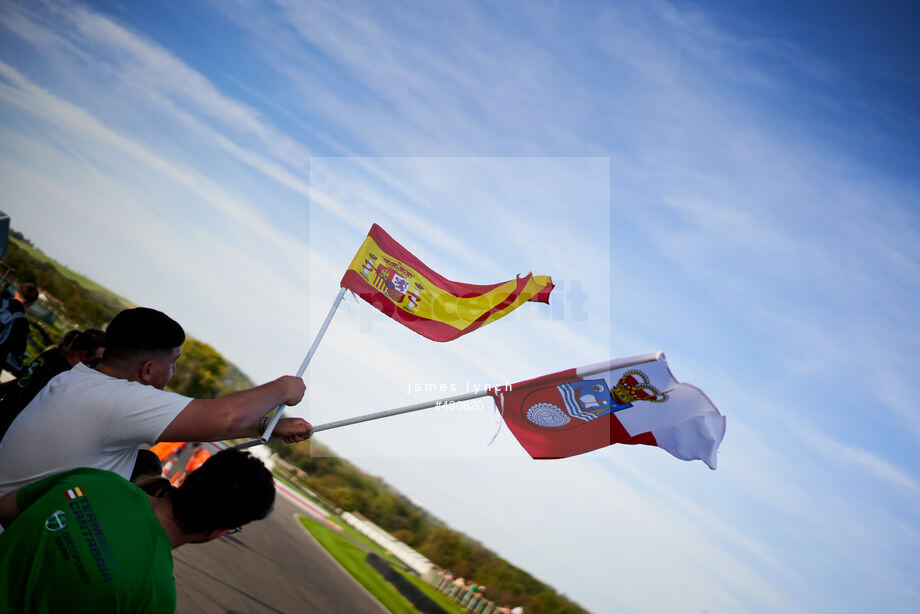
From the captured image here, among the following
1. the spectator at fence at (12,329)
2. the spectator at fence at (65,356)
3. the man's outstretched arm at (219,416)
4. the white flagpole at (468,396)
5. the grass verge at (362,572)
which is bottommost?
the grass verge at (362,572)

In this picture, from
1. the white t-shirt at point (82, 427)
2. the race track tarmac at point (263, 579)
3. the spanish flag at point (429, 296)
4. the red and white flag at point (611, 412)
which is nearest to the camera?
the white t-shirt at point (82, 427)

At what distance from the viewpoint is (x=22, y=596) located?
69.6 inches

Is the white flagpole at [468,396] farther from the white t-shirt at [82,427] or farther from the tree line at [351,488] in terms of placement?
the tree line at [351,488]

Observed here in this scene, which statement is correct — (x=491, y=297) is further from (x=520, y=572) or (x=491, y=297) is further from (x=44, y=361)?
(x=520, y=572)

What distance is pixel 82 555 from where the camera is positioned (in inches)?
69.8

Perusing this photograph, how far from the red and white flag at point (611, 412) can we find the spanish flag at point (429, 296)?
1.67m

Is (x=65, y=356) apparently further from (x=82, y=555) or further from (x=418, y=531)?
(x=418, y=531)

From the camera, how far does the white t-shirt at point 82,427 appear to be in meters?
2.25

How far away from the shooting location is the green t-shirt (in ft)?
5.78

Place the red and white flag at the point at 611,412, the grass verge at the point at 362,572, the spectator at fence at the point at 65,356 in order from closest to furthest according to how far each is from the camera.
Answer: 1. the spectator at fence at the point at 65,356
2. the red and white flag at the point at 611,412
3. the grass verge at the point at 362,572

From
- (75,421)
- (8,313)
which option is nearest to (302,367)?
(75,421)

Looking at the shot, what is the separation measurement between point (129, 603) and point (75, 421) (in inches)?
30.9

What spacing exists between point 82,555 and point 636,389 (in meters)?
4.53

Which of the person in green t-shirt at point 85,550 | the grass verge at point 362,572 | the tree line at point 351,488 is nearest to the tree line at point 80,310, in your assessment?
the tree line at point 351,488
